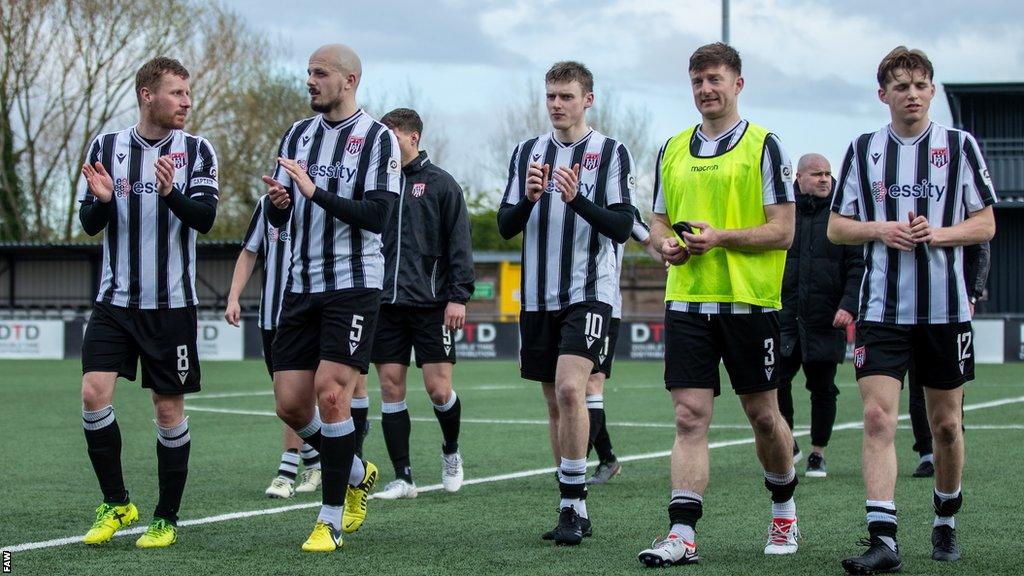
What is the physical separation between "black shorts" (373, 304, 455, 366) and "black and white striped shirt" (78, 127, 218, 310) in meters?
2.06

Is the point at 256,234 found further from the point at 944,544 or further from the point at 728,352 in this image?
the point at 944,544

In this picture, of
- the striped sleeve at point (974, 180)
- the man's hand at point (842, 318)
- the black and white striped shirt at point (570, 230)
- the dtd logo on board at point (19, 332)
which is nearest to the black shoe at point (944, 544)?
the striped sleeve at point (974, 180)

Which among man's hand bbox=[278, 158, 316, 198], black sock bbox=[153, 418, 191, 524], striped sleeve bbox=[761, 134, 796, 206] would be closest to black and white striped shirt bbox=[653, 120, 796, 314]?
striped sleeve bbox=[761, 134, 796, 206]

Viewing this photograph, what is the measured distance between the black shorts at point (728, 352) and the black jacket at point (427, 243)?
2553 millimetres

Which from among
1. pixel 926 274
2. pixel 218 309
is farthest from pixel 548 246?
pixel 218 309

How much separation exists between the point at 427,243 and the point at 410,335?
591 mm

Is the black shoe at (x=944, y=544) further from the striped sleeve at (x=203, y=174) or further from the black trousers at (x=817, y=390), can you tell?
the striped sleeve at (x=203, y=174)

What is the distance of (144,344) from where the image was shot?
247 inches

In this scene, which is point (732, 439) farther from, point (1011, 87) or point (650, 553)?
point (1011, 87)

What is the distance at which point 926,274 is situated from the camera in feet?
18.5

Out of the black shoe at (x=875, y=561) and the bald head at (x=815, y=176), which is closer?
the black shoe at (x=875, y=561)

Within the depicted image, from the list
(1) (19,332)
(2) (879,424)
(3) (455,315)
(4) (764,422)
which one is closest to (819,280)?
(3) (455,315)

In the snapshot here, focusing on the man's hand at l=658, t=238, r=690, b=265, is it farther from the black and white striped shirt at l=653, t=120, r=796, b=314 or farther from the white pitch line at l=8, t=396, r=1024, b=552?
the white pitch line at l=8, t=396, r=1024, b=552

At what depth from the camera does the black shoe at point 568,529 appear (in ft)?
20.2
